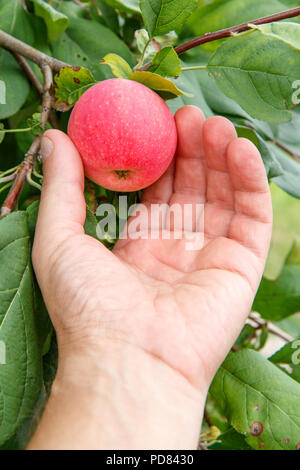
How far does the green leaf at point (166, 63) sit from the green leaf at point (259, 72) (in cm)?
12

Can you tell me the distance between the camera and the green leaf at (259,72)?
2.99 ft

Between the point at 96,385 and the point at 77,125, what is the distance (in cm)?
52

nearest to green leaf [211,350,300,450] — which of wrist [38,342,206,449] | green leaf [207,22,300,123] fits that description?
wrist [38,342,206,449]

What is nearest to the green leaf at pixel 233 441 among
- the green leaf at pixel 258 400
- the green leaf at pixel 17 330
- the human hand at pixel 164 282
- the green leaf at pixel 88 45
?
the green leaf at pixel 258 400

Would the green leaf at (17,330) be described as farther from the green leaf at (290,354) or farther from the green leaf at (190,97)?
the green leaf at (290,354)

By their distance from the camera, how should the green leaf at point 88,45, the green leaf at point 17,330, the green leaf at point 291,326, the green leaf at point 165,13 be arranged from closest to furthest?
the green leaf at point 17,330, the green leaf at point 165,13, the green leaf at point 88,45, the green leaf at point 291,326

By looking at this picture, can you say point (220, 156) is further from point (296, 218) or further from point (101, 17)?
point (296, 218)

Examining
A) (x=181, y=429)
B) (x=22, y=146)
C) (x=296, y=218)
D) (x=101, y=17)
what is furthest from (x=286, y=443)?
(x=296, y=218)

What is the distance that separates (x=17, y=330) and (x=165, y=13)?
2.42 feet

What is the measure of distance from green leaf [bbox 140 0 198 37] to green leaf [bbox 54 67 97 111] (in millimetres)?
175

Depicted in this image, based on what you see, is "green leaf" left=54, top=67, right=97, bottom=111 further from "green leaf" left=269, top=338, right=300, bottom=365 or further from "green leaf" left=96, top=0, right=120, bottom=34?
"green leaf" left=269, top=338, right=300, bottom=365

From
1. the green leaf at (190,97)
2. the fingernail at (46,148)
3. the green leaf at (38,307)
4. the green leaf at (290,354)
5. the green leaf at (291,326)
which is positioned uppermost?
the green leaf at (190,97)

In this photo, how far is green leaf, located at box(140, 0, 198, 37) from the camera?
0.93 meters

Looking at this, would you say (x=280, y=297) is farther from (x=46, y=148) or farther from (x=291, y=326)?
(x=46, y=148)
